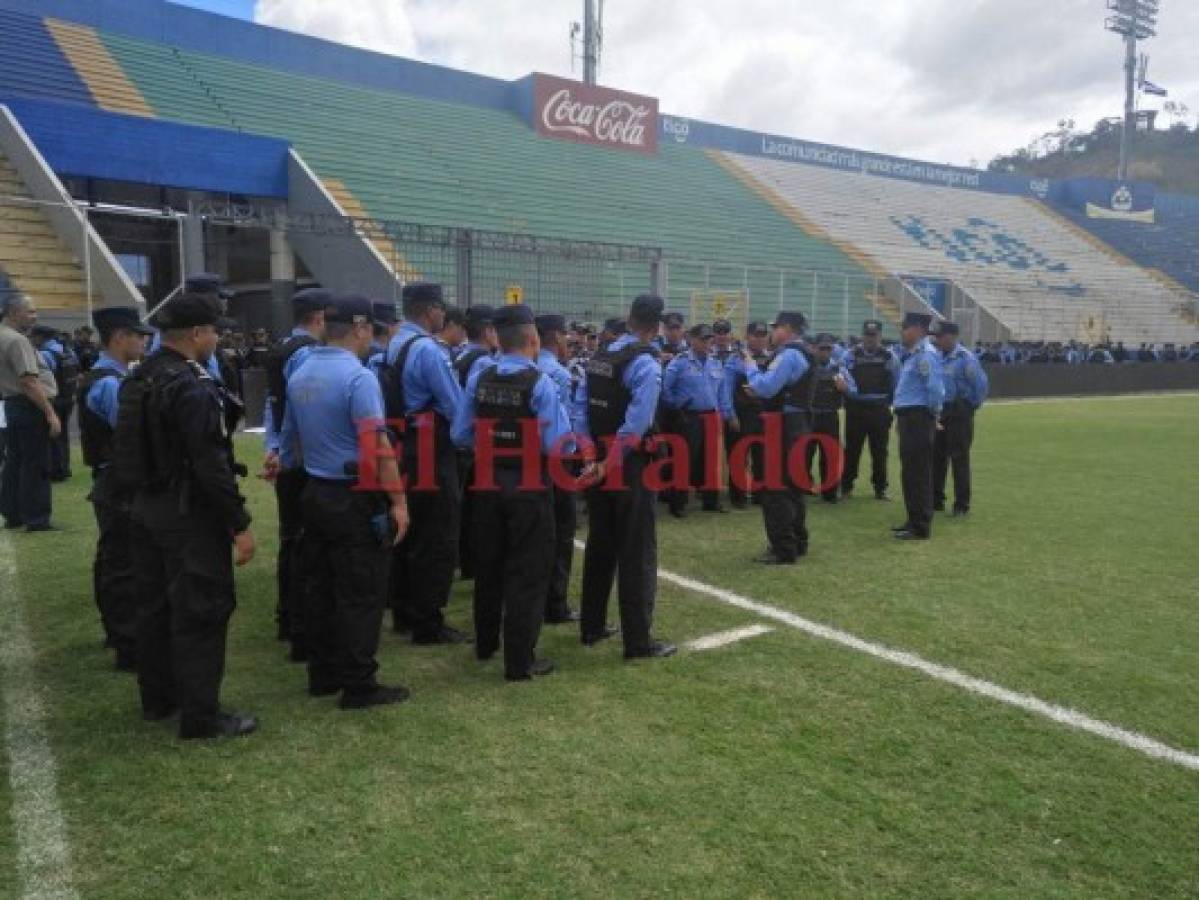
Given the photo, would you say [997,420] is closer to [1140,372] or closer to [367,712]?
[1140,372]

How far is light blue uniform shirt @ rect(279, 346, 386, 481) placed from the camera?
400 centimetres

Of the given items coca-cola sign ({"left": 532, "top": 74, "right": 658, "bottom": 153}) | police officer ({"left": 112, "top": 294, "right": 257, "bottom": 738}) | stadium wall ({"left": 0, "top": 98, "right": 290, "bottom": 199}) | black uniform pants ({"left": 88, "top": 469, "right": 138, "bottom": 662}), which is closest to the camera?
police officer ({"left": 112, "top": 294, "right": 257, "bottom": 738})

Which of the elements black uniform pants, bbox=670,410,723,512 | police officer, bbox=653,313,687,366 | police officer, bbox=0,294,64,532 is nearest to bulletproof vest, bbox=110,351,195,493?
police officer, bbox=0,294,64,532

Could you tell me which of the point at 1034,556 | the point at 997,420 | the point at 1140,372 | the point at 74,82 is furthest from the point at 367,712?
the point at 1140,372

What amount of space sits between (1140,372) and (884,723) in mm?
30187

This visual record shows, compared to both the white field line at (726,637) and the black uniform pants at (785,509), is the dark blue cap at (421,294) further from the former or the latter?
the black uniform pants at (785,509)

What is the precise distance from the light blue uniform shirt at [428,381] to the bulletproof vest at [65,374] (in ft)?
20.6

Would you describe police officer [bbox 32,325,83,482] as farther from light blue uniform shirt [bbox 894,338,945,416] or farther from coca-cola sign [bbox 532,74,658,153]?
coca-cola sign [bbox 532,74,658,153]

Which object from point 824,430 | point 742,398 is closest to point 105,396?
point 742,398

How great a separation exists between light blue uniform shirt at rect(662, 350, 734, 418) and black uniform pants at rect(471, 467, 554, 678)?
14.7ft

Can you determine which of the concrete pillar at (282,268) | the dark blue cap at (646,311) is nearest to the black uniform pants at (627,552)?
the dark blue cap at (646,311)

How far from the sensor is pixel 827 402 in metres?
9.54

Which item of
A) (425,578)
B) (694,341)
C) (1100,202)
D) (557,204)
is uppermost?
(1100,202)

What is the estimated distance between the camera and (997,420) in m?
18.9
